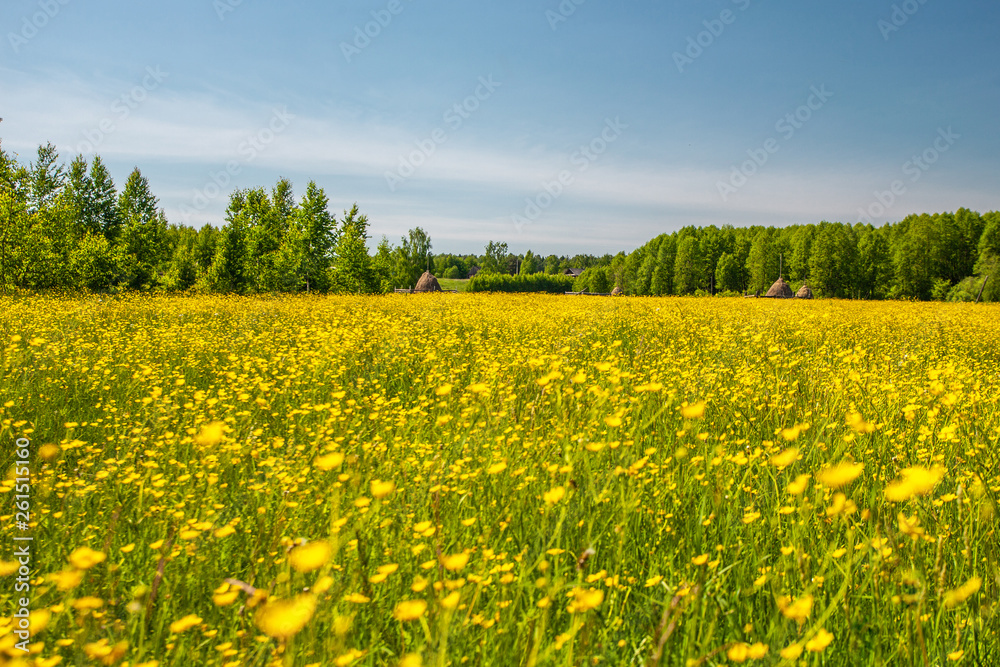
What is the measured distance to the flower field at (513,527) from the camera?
1212 millimetres

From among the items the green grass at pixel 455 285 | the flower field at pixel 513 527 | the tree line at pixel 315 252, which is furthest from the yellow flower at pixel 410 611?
the green grass at pixel 455 285

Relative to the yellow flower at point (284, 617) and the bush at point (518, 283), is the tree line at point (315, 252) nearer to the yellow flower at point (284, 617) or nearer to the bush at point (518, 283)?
the bush at point (518, 283)

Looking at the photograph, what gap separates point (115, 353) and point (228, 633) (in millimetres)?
5349

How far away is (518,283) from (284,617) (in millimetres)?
74654

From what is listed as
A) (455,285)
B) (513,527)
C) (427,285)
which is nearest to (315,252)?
(427,285)

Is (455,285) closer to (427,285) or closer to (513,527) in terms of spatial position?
→ (427,285)

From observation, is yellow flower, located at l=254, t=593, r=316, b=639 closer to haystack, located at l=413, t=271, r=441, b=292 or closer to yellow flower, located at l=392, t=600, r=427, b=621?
yellow flower, located at l=392, t=600, r=427, b=621

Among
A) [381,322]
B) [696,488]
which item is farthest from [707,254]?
[696,488]

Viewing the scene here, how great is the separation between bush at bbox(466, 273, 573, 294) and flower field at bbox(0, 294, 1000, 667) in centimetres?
5677

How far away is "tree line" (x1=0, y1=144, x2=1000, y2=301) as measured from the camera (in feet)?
62.9

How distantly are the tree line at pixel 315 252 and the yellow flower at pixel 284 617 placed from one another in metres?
21.0

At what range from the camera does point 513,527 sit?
6.43 ft

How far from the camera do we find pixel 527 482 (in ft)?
7.19

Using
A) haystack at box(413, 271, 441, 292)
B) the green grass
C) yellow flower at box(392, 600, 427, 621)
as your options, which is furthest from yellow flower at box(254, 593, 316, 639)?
the green grass
